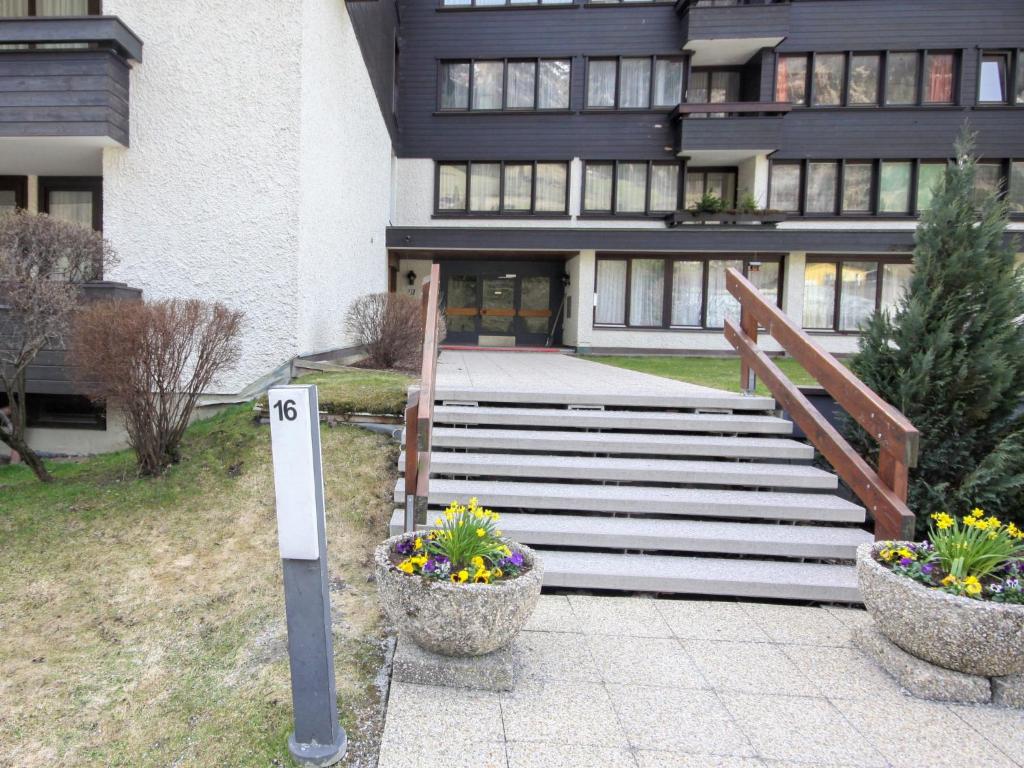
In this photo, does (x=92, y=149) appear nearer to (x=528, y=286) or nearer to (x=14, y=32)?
(x=14, y=32)

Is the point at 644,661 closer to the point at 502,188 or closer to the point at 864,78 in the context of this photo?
the point at 502,188

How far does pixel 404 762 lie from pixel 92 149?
28.6 ft

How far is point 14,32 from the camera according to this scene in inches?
272

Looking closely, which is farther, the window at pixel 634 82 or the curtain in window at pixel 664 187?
the curtain in window at pixel 664 187

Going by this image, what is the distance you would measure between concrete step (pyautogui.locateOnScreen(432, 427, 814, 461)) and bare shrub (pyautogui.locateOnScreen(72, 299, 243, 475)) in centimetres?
262

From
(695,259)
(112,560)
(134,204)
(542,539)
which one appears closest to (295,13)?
(134,204)

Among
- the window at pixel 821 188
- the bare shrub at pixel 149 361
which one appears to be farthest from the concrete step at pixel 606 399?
the window at pixel 821 188

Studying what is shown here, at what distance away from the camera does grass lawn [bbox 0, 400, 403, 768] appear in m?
2.70

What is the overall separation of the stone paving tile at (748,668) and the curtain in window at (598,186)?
13818mm

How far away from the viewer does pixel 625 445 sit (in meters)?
5.17

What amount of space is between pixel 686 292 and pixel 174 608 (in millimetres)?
14205

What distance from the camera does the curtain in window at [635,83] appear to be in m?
15.3

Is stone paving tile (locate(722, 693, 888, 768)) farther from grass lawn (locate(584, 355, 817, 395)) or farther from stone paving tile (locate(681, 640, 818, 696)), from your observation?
grass lawn (locate(584, 355, 817, 395))

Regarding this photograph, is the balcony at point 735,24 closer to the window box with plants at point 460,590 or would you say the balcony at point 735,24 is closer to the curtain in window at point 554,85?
the curtain in window at point 554,85
